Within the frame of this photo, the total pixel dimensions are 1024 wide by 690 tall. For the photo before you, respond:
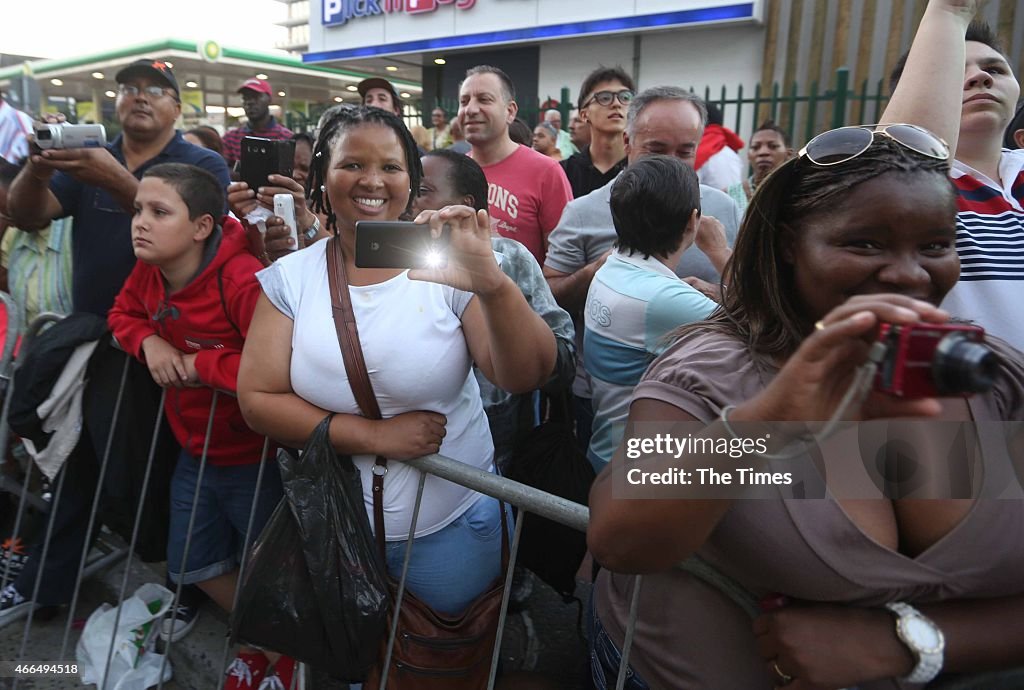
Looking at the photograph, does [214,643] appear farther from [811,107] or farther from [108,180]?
[811,107]

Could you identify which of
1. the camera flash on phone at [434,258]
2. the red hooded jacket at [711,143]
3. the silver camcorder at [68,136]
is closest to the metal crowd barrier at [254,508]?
the camera flash on phone at [434,258]

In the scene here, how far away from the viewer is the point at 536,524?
2.22m

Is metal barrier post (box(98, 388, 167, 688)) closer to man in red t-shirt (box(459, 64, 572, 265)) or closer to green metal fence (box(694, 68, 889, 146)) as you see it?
man in red t-shirt (box(459, 64, 572, 265))

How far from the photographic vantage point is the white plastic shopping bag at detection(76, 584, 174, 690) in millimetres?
2695

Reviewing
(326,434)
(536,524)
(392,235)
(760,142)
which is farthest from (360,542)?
(760,142)

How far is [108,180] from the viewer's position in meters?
2.74

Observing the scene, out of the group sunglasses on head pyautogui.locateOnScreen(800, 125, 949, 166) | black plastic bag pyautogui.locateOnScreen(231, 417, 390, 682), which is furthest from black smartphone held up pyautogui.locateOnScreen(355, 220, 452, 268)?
sunglasses on head pyautogui.locateOnScreen(800, 125, 949, 166)

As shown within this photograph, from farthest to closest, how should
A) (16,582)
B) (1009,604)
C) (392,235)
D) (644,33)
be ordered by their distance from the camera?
(644,33), (16,582), (392,235), (1009,604)

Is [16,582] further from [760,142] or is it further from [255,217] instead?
[760,142]

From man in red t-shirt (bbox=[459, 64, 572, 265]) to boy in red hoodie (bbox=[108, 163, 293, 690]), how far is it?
132 centimetres

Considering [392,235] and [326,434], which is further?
[326,434]

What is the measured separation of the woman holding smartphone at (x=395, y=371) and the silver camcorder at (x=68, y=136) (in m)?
1.39

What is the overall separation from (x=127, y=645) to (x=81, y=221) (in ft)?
5.87

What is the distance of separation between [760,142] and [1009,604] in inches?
209
